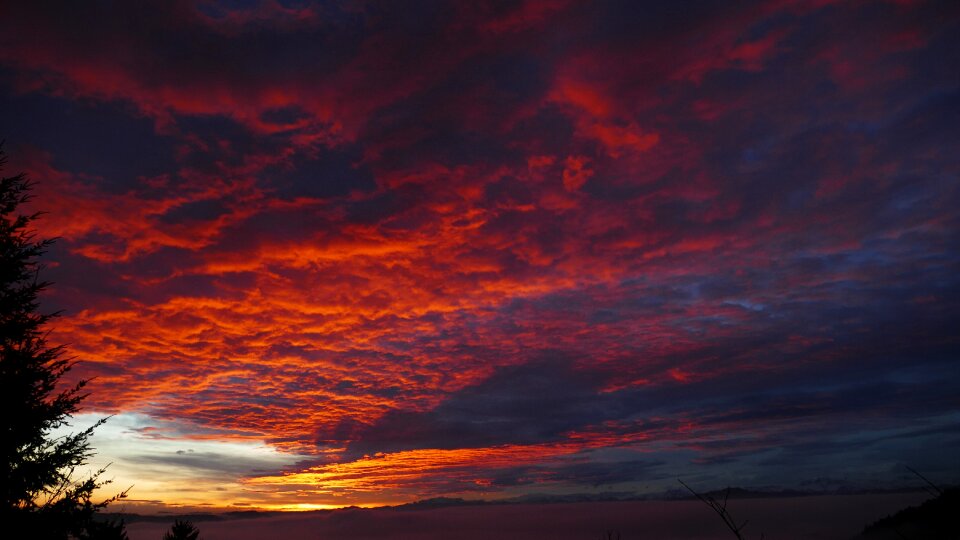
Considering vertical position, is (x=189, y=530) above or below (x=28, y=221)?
below

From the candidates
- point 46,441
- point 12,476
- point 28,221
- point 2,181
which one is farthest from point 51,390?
point 2,181

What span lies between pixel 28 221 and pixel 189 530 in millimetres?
13968

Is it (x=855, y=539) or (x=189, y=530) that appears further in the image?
(x=855, y=539)

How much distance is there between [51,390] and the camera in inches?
700

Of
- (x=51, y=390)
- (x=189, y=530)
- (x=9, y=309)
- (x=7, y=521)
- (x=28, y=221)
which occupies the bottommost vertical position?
(x=189, y=530)

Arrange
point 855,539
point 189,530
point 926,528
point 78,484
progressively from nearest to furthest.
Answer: point 78,484
point 189,530
point 926,528
point 855,539

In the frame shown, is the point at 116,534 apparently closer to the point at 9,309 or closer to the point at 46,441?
the point at 46,441

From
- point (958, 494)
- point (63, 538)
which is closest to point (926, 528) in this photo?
point (958, 494)

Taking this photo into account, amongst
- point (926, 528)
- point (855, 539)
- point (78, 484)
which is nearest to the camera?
point (78, 484)

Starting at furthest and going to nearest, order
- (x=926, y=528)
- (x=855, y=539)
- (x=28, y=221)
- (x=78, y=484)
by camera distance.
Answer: (x=855, y=539)
(x=926, y=528)
(x=28, y=221)
(x=78, y=484)

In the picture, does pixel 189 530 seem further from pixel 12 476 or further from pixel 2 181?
pixel 2 181

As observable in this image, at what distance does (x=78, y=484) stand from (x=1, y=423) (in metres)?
3.03

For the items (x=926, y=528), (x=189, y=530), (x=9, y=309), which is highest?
(x=9, y=309)

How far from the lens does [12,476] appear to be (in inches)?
626
